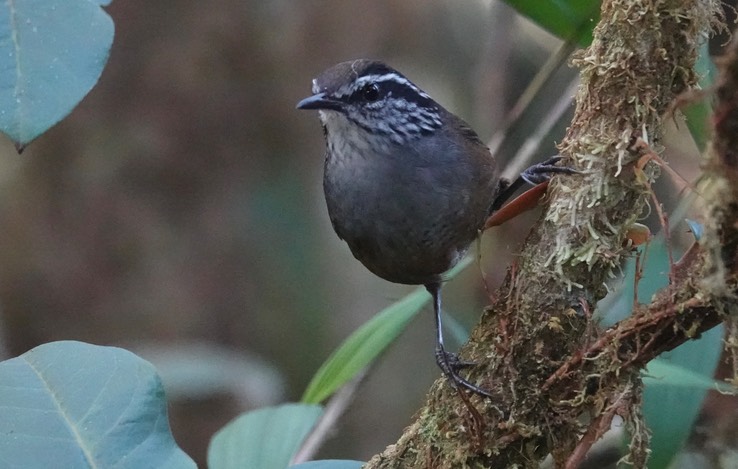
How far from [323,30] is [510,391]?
4.44 m

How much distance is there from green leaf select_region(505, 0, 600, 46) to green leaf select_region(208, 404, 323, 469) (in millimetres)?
1249

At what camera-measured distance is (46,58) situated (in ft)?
3.91

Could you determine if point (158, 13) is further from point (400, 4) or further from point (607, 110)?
point (607, 110)

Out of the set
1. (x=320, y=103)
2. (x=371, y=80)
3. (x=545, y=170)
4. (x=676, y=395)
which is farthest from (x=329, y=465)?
(x=371, y=80)

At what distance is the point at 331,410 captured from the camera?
262 cm

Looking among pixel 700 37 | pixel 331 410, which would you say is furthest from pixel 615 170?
pixel 331 410

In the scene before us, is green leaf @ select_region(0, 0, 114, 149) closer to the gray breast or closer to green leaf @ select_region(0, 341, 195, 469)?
green leaf @ select_region(0, 341, 195, 469)

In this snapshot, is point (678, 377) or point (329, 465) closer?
point (329, 465)

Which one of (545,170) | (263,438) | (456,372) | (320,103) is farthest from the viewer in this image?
(320,103)

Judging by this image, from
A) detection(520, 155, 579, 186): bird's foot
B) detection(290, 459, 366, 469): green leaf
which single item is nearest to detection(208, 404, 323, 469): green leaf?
detection(290, 459, 366, 469): green leaf

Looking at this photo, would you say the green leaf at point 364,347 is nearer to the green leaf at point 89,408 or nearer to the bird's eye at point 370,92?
the bird's eye at point 370,92

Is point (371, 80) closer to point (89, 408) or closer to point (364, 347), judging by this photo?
point (364, 347)

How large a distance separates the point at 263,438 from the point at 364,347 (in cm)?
37

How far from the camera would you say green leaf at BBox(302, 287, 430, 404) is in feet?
7.20
